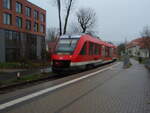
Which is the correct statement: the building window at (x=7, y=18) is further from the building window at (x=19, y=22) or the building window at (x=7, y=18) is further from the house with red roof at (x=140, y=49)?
the house with red roof at (x=140, y=49)

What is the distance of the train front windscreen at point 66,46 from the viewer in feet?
47.6

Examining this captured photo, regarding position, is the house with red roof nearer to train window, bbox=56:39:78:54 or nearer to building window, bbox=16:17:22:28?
building window, bbox=16:17:22:28

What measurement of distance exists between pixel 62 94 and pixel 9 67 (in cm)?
1530

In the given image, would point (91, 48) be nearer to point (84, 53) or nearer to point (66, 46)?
point (84, 53)

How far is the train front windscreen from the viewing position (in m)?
14.5

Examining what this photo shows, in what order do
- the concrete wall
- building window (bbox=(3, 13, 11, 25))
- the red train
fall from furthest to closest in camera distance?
1. building window (bbox=(3, 13, 11, 25))
2. the concrete wall
3. the red train

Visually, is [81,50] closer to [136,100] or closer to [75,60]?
[75,60]

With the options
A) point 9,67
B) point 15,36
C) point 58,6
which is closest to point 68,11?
point 58,6

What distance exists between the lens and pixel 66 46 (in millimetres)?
14961

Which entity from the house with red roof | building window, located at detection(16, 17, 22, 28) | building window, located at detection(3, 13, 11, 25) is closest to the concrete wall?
building window, located at detection(3, 13, 11, 25)

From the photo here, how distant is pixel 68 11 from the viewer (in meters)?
32.6

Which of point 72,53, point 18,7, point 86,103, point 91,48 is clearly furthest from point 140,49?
point 86,103

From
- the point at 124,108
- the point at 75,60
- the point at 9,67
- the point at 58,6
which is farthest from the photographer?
the point at 58,6

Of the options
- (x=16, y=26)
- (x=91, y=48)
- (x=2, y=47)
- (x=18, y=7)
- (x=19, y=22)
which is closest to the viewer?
(x=91, y=48)
